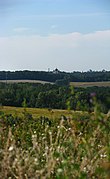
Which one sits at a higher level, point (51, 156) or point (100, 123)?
point (100, 123)

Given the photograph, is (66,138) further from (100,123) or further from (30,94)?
(30,94)

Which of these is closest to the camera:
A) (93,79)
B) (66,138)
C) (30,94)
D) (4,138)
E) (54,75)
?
(66,138)

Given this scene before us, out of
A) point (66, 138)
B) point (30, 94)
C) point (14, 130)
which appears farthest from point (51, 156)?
point (30, 94)

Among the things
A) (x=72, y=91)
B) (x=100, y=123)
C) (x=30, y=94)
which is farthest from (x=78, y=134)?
(x=30, y=94)

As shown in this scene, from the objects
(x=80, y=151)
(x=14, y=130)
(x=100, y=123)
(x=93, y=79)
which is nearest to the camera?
(x=100, y=123)

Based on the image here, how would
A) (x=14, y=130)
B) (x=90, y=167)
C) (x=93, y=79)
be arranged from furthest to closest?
(x=93, y=79) < (x=14, y=130) < (x=90, y=167)

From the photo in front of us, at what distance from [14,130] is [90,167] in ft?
11.2

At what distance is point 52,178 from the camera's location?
3918 millimetres

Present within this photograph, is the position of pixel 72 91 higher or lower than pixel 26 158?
higher

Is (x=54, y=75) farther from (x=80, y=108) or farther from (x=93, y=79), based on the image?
(x=80, y=108)

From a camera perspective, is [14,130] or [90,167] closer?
[90,167]

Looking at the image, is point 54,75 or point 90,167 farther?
point 54,75

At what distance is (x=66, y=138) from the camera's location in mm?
4742

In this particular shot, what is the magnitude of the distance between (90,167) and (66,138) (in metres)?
1.07
